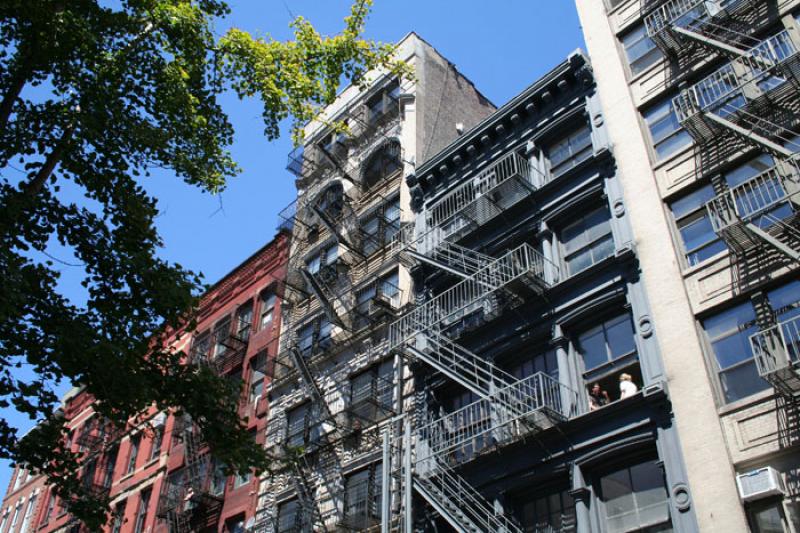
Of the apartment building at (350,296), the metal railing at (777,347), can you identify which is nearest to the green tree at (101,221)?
the apartment building at (350,296)

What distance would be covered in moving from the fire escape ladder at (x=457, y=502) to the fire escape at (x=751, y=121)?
7007mm

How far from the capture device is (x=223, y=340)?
116ft

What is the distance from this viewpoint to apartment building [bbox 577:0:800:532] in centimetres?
1481

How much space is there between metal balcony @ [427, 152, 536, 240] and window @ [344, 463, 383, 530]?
7.80m

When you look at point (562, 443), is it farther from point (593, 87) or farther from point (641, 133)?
point (593, 87)

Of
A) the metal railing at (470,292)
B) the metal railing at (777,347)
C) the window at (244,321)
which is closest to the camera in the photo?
the metal railing at (777,347)

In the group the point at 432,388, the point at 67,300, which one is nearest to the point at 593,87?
the point at 432,388

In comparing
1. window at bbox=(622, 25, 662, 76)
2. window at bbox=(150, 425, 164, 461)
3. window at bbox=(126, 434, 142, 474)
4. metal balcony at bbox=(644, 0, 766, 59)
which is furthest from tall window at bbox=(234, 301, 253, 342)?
metal balcony at bbox=(644, 0, 766, 59)

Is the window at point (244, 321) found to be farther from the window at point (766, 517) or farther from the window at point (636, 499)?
the window at point (766, 517)

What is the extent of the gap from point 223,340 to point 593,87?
65.5 ft

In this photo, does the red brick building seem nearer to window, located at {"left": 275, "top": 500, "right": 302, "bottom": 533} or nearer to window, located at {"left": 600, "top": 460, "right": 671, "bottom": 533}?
window, located at {"left": 275, "top": 500, "right": 302, "bottom": 533}

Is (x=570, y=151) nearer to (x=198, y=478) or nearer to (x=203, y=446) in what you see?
(x=203, y=446)

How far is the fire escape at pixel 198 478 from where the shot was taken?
100.0 feet

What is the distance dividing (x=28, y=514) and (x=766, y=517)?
43.8m
